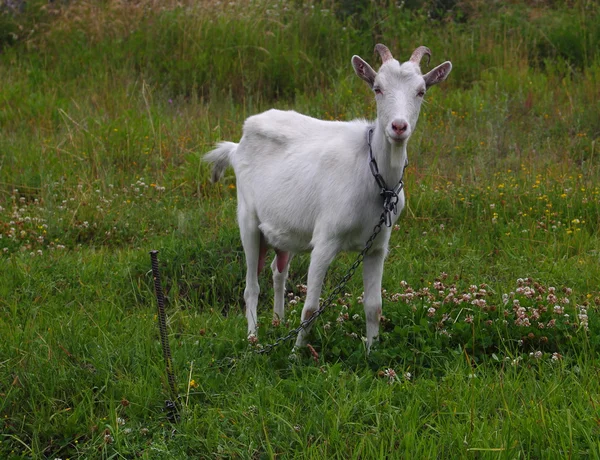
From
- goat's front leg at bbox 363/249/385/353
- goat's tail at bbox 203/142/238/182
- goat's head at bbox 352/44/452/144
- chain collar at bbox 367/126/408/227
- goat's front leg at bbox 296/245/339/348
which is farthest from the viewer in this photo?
goat's tail at bbox 203/142/238/182

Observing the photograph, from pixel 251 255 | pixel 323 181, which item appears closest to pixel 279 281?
pixel 251 255

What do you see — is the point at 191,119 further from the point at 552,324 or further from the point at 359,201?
the point at 552,324

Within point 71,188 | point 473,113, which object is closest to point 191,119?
point 71,188

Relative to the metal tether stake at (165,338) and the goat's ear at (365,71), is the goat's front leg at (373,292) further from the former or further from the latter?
the metal tether stake at (165,338)

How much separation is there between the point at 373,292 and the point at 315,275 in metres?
0.38

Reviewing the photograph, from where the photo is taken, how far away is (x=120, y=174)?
27.3 ft

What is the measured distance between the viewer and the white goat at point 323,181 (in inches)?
181

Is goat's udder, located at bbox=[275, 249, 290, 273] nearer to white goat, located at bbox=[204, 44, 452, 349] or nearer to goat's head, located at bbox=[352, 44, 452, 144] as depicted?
white goat, located at bbox=[204, 44, 452, 349]

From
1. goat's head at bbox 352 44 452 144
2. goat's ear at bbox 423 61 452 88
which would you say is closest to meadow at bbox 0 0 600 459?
goat's head at bbox 352 44 452 144

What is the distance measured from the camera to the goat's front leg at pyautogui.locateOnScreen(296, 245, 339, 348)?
4.88m

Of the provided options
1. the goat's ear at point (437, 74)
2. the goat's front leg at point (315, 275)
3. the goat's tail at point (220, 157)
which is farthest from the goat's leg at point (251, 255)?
the goat's ear at point (437, 74)

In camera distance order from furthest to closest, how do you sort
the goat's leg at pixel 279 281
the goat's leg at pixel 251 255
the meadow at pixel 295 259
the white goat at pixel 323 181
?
the goat's leg at pixel 279 281 < the goat's leg at pixel 251 255 < the white goat at pixel 323 181 < the meadow at pixel 295 259

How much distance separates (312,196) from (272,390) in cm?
133

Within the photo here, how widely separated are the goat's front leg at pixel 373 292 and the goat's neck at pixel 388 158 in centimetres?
48
